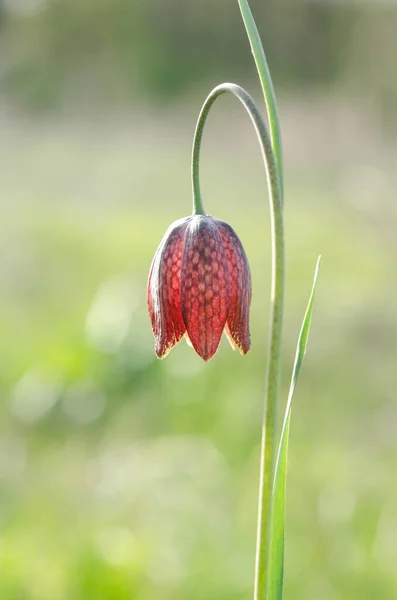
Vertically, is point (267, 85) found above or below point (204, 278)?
above

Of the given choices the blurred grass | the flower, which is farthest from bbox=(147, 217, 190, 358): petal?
the blurred grass

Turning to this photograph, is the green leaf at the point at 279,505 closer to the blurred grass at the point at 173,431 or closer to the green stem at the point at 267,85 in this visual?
the green stem at the point at 267,85

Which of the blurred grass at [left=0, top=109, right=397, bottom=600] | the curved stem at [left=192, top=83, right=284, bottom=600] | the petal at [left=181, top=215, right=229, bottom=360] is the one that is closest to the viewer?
the curved stem at [left=192, top=83, right=284, bottom=600]

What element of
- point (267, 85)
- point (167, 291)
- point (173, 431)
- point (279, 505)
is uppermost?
point (267, 85)

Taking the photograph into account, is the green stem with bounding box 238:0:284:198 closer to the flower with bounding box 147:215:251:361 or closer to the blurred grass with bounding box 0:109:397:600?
the flower with bounding box 147:215:251:361

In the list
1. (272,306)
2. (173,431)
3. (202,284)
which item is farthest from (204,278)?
(173,431)

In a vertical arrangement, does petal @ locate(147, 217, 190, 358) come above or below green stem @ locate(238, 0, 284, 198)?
below

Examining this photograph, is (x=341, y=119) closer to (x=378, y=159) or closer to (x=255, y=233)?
(x=378, y=159)

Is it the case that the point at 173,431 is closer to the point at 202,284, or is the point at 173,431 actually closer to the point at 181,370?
the point at 181,370

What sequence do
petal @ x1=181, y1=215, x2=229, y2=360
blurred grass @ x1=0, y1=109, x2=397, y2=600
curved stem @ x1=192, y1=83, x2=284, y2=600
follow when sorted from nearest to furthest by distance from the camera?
1. curved stem @ x1=192, y1=83, x2=284, y2=600
2. petal @ x1=181, y1=215, x2=229, y2=360
3. blurred grass @ x1=0, y1=109, x2=397, y2=600
